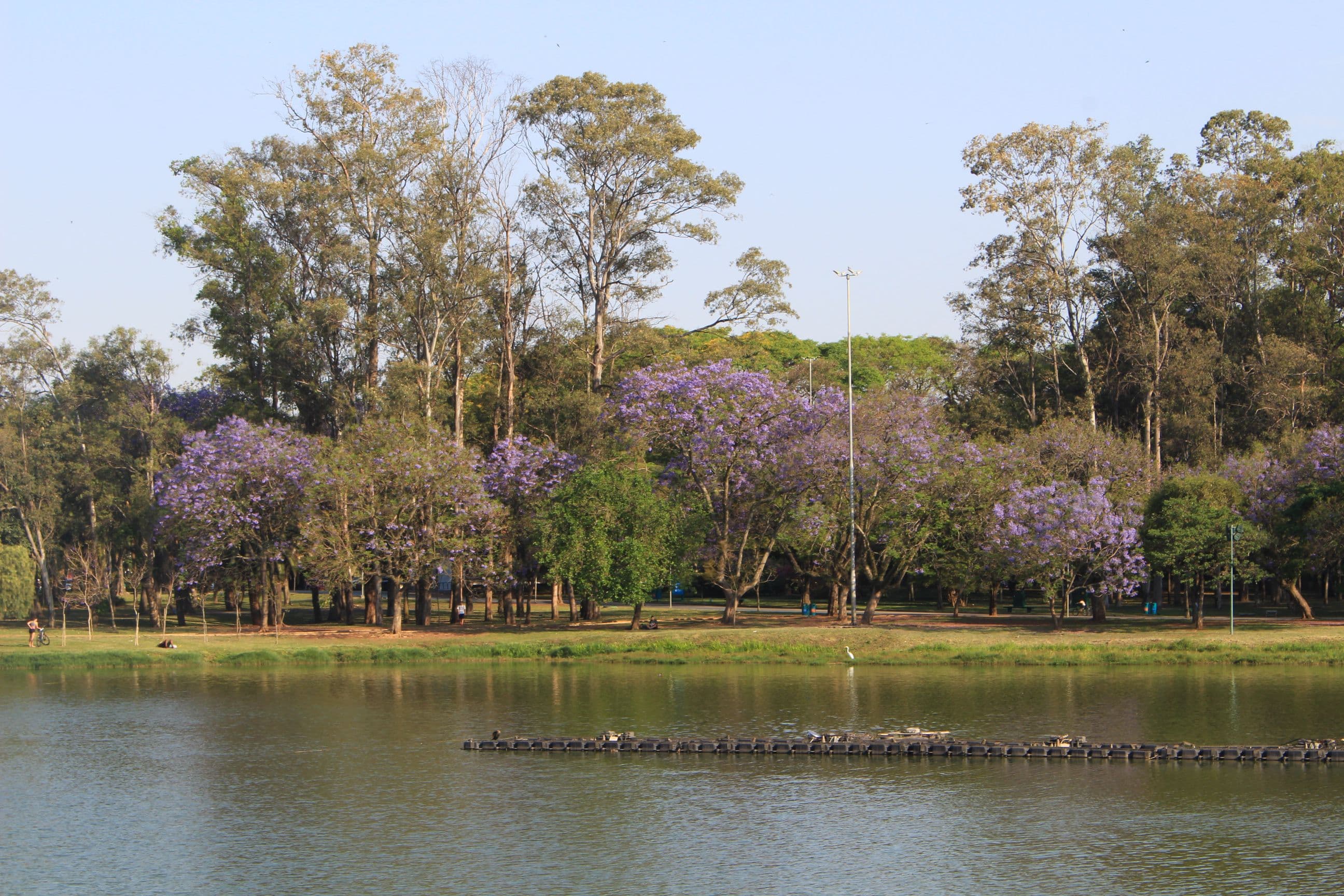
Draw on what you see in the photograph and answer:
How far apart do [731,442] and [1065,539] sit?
16469mm

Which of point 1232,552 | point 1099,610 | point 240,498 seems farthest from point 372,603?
point 1232,552

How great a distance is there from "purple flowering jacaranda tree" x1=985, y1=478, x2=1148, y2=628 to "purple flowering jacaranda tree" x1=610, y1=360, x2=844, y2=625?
998cm

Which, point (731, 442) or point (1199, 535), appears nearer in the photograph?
point (1199, 535)

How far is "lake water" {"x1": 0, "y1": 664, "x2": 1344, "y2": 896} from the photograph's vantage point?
74.0 ft

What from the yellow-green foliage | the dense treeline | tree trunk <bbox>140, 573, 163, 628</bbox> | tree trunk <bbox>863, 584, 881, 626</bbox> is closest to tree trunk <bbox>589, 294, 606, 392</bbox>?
the dense treeline

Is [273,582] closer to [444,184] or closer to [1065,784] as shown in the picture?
[444,184]

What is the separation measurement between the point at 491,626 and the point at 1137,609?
37.3 metres

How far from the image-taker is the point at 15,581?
65250mm

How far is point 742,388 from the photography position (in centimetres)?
6259

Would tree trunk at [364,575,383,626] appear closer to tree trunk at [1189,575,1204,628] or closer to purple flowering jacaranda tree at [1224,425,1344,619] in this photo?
tree trunk at [1189,575,1204,628]

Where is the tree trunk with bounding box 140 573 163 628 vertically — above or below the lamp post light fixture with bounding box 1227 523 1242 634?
below

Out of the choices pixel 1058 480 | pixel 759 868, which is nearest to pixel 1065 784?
pixel 759 868

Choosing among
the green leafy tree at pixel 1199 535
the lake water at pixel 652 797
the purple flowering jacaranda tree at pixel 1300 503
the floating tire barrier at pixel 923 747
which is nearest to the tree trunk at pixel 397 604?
the lake water at pixel 652 797

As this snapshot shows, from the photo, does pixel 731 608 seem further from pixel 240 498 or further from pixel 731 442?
pixel 240 498
